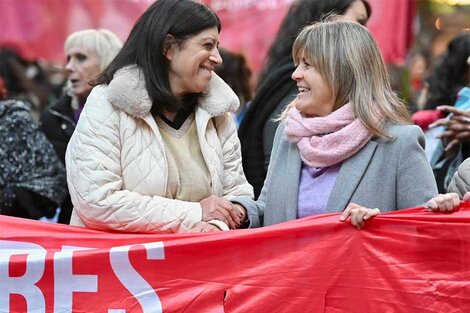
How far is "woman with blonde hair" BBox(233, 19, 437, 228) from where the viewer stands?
16.6 feet

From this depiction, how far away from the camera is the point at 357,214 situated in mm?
4922

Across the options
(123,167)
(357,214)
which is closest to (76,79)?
(123,167)

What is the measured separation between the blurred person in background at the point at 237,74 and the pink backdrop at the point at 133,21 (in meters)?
1.52

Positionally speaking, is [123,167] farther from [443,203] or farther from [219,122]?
[443,203]

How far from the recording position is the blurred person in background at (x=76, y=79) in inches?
303

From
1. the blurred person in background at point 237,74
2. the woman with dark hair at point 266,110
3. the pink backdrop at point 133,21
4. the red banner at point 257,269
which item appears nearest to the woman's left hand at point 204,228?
the red banner at point 257,269

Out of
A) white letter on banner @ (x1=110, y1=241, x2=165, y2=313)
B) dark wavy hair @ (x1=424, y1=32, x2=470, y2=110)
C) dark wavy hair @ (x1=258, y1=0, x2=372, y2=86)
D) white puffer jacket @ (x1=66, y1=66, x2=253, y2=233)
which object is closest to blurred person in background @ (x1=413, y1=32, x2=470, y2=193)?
dark wavy hair @ (x1=424, y1=32, x2=470, y2=110)

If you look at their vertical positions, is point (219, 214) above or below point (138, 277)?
above

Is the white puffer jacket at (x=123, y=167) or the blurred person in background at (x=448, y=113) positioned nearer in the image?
the white puffer jacket at (x=123, y=167)

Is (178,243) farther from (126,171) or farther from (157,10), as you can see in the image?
(157,10)

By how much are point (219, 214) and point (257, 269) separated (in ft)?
1.37

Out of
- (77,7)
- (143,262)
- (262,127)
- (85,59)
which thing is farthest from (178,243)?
(77,7)

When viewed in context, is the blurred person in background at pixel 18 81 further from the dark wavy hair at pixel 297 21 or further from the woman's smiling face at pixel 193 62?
the woman's smiling face at pixel 193 62

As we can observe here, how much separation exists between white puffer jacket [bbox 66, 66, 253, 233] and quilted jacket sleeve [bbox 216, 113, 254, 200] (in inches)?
13.2
